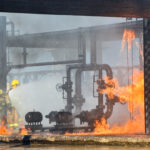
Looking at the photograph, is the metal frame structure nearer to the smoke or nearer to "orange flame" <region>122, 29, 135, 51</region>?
"orange flame" <region>122, 29, 135, 51</region>

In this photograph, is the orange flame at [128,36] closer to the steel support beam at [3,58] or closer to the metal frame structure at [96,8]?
the metal frame structure at [96,8]

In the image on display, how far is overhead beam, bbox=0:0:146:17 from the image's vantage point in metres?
10.4

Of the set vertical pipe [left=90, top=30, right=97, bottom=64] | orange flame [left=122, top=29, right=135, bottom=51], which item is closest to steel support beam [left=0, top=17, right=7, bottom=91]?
vertical pipe [left=90, top=30, right=97, bottom=64]

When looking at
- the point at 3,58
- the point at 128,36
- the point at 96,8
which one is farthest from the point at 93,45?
the point at 96,8

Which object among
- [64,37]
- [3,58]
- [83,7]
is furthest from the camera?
[64,37]

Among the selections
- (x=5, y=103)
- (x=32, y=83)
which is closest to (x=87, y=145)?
(x=5, y=103)

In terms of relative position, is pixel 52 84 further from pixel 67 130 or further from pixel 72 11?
pixel 72 11

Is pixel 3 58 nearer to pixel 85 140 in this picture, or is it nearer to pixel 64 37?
pixel 64 37

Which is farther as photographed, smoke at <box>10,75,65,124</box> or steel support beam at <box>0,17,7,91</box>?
smoke at <box>10,75,65,124</box>

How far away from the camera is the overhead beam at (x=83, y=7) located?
34.2 ft

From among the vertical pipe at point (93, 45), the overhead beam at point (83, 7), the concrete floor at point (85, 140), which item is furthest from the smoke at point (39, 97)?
the overhead beam at point (83, 7)

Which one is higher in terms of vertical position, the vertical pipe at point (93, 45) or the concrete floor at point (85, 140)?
the vertical pipe at point (93, 45)

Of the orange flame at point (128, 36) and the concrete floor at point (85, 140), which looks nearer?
the concrete floor at point (85, 140)

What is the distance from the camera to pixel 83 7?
10.9m
